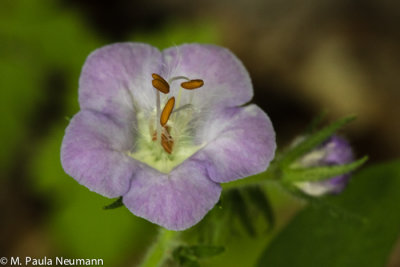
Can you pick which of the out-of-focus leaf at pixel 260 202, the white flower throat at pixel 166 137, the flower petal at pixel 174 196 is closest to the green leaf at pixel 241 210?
the out-of-focus leaf at pixel 260 202

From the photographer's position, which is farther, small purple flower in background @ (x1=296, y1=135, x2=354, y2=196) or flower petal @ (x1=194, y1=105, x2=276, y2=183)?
small purple flower in background @ (x1=296, y1=135, x2=354, y2=196)

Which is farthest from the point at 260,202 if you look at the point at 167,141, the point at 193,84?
the point at 193,84

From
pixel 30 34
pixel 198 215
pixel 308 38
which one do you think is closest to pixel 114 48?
pixel 198 215

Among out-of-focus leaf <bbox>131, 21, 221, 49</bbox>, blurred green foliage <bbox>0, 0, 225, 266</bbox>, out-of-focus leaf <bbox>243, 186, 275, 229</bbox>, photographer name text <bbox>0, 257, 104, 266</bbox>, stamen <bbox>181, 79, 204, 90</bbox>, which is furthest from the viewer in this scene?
out-of-focus leaf <bbox>131, 21, 221, 49</bbox>

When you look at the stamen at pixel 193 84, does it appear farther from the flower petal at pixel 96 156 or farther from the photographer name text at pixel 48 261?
the photographer name text at pixel 48 261

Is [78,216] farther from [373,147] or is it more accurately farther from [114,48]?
[373,147]

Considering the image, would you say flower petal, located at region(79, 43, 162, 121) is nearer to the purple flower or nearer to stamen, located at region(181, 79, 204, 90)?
the purple flower

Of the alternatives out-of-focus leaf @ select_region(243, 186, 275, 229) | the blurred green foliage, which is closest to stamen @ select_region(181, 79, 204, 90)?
out-of-focus leaf @ select_region(243, 186, 275, 229)
